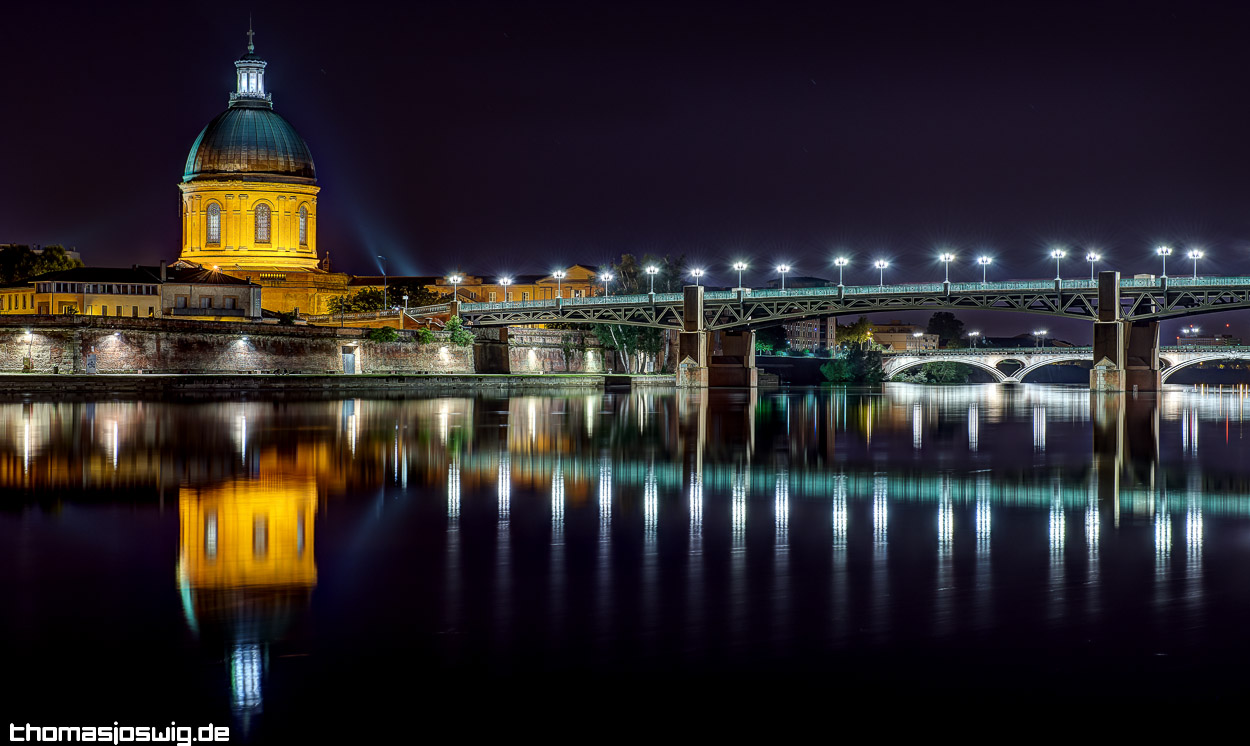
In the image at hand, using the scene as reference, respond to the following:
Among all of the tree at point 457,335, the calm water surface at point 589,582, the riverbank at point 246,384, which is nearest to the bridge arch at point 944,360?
the tree at point 457,335

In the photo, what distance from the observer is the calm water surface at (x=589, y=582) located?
298 inches

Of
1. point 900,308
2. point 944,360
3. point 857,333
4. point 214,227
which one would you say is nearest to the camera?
point 900,308

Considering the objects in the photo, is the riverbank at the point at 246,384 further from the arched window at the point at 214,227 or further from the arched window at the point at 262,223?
the arched window at the point at 214,227

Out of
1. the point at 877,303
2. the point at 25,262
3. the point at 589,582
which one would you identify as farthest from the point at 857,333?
the point at 589,582

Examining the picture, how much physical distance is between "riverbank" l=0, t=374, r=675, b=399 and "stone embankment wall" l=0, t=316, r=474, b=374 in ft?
12.8

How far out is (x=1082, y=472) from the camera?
21219 millimetres

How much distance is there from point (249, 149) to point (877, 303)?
63254 mm

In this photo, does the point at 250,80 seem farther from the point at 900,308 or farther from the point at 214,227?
the point at 900,308

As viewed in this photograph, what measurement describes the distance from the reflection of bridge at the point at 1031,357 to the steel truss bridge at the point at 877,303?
75.0 ft

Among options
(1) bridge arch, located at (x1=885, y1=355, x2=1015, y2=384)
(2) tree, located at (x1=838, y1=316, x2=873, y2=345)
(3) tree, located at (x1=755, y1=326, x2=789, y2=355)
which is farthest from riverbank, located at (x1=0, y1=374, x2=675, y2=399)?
(2) tree, located at (x1=838, y1=316, x2=873, y2=345)

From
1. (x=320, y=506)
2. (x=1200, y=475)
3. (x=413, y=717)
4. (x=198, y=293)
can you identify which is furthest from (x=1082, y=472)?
(x=198, y=293)

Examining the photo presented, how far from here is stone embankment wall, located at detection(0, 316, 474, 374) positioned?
63438 millimetres

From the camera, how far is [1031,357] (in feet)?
408

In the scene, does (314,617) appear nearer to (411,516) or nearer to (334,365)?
(411,516)
